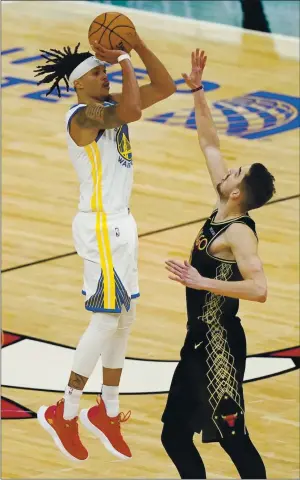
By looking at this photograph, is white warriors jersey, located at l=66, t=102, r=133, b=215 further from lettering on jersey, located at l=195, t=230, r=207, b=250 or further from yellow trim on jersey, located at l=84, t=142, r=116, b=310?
lettering on jersey, located at l=195, t=230, r=207, b=250

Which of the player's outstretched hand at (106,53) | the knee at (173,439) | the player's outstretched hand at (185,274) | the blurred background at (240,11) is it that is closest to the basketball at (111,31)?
the player's outstretched hand at (106,53)

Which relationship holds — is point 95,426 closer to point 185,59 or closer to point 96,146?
point 96,146

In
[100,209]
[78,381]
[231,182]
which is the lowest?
[78,381]

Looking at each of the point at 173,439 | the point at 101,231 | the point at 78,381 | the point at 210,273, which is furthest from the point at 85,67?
the point at 173,439

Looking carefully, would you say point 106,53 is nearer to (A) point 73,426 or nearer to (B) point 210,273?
(B) point 210,273

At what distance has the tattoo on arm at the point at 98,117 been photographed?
269 inches

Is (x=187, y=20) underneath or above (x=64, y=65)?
underneath

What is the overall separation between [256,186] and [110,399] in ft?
4.64

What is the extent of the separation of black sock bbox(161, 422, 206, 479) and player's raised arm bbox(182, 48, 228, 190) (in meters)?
1.45

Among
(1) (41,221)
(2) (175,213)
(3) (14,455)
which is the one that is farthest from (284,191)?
(3) (14,455)

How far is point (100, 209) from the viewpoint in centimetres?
714

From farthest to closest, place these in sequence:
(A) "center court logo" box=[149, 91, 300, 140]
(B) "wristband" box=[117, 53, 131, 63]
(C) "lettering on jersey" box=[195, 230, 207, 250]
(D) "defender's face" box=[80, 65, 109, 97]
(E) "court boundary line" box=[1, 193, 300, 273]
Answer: (A) "center court logo" box=[149, 91, 300, 140], (E) "court boundary line" box=[1, 193, 300, 273], (C) "lettering on jersey" box=[195, 230, 207, 250], (D) "defender's face" box=[80, 65, 109, 97], (B) "wristband" box=[117, 53, 131, 63]

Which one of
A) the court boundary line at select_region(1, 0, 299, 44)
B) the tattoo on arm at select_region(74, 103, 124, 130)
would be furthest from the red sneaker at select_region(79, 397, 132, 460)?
the court boundary line at select_region(1, 0, 299, 44)

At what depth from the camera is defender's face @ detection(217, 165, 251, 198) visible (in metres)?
7.27
